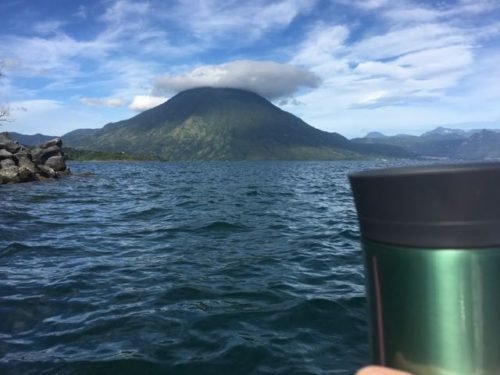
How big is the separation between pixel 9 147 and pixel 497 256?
2321 inches

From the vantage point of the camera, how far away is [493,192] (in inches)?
77.3

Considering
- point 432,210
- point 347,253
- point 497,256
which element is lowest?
point 347,253

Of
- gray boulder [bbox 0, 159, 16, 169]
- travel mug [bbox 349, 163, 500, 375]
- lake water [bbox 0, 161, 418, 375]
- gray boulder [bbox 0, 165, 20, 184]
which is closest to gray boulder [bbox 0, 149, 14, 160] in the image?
gray boulder [bbox 0, 159, 16, 169]

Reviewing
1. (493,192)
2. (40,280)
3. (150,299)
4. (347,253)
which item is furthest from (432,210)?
(347,253)

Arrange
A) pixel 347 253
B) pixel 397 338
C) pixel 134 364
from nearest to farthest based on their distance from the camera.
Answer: pixel 397 338 → pixel 134 364 → pixel 347 253

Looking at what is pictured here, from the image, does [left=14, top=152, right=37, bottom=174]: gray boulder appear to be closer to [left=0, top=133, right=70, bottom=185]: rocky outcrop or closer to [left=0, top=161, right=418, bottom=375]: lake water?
[left=0, top=133, right=70, bottom=185]: rocky outcrop

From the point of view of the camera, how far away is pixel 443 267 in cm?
198

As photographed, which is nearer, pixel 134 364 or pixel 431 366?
pixel 431 366

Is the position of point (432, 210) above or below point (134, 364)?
above

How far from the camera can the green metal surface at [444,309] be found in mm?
1950

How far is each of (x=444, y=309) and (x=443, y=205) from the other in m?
0.50

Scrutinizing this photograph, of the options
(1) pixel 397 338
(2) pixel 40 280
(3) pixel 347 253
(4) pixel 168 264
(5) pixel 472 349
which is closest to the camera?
(5) pixel 472 349

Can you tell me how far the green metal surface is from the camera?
6.40 ft

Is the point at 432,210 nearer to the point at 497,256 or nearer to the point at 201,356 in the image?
the point at 497,256
